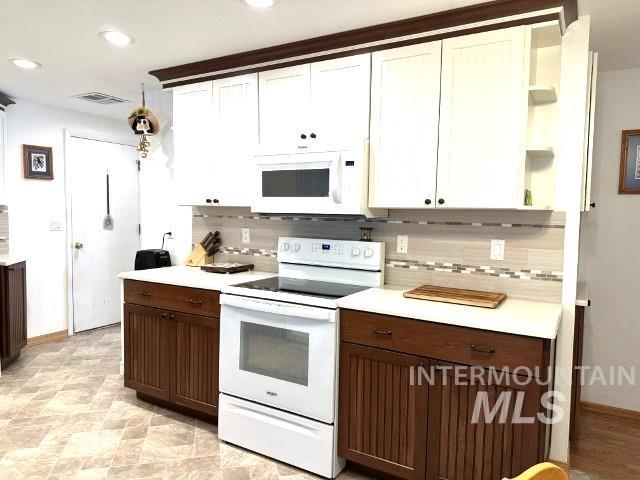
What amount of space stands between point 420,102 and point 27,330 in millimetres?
4127

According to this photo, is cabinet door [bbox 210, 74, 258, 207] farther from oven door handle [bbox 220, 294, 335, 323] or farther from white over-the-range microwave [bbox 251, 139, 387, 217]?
oven door handle [bbox 220, 294, 335, 323]

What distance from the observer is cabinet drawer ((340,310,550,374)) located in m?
1.86

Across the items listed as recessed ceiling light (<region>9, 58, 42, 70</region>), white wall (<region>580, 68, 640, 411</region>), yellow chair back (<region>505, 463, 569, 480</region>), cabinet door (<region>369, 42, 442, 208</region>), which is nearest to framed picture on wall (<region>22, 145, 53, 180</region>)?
recessed ceiling light (<region>9, 58, 42, 70</region>)

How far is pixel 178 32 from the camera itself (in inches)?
103

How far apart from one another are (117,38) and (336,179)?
1.50 meters

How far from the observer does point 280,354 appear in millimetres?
2449

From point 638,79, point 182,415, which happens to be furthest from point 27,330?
point 638,79

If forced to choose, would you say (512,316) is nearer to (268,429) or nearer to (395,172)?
(395,172)

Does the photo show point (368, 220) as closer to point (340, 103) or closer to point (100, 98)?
Answer: point (340, 103)

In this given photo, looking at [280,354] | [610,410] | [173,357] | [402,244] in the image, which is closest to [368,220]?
[402,244]

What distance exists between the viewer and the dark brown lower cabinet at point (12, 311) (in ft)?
12.0

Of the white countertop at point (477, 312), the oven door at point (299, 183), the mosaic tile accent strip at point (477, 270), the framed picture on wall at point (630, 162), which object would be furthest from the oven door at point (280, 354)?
the framed picture on wall at point (630, 162)

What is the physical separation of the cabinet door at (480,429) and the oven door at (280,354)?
0.52 m

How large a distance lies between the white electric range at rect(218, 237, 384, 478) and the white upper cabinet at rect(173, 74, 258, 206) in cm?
72
